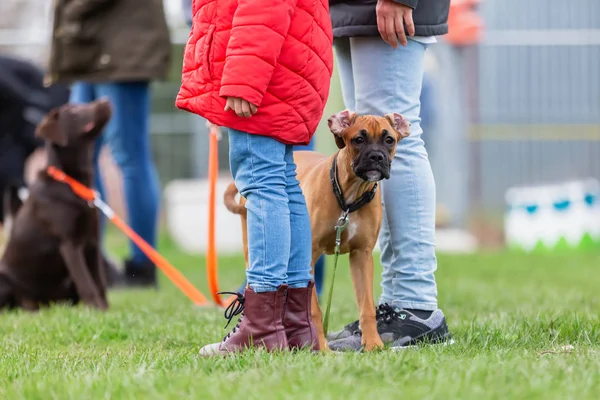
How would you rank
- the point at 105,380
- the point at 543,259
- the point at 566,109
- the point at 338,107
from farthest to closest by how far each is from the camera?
the point at 566,109
the point at 543,259
the point at 338,107
the point at 105,380

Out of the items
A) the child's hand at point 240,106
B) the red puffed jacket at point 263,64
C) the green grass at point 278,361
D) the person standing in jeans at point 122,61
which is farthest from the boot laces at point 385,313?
the person standing in jeans at point 122,61

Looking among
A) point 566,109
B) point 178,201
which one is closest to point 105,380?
point 178,201

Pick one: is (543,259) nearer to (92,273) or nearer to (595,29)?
(595,29)

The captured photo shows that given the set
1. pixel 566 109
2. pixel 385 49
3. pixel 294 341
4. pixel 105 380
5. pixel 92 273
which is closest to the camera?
pixel 105 380

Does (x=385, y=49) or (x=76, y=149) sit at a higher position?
(x=385, y=49)

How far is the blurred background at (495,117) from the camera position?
12492mm

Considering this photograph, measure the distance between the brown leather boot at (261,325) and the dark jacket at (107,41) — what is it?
288cm

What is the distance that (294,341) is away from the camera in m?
3.28

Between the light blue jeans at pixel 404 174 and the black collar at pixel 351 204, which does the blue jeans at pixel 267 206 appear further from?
the light blue jeans at pixel 404 174

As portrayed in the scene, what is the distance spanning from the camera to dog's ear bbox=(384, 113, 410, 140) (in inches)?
134

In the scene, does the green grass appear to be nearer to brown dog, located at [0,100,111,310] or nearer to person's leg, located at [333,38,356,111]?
brown dog, located at [0,100,111,310]

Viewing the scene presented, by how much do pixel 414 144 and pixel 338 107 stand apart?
4723 millimetres

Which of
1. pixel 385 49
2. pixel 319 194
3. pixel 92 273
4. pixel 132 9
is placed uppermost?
pixel 132 9

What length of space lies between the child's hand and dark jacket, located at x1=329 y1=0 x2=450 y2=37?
0.64 meters
